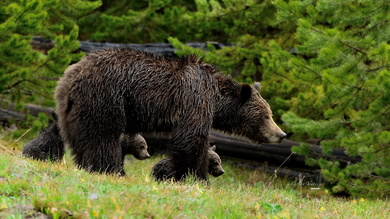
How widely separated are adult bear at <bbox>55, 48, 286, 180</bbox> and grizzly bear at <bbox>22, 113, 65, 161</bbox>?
1475 millimetres

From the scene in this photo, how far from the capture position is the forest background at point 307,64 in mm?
7812

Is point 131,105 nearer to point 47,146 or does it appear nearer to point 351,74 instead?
point 47,146

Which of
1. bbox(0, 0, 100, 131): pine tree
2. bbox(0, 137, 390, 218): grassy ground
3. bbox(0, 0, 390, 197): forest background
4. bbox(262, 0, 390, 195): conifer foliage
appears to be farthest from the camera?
bbox(0, 0, 100, 131): pine tree

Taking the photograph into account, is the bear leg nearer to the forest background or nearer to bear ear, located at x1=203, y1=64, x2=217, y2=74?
bear ear, located at x1=203, y1=64, x2=217, y2=74

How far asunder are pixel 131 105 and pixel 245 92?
1.83 meters

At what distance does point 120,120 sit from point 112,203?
2465mm

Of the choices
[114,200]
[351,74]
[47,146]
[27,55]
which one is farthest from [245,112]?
[27,55]

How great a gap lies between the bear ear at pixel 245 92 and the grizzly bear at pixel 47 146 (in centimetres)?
334

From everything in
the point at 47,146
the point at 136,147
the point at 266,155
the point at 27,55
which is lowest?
the point at 266,155

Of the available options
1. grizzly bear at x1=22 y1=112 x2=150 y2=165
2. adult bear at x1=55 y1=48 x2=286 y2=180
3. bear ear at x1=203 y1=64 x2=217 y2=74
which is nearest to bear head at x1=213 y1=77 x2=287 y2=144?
bear ear at x1=203 y1=64 x2=217 y2=74

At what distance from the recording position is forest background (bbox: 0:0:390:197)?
781cm

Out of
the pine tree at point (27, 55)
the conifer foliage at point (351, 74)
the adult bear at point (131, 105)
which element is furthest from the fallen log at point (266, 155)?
the adult bear at point (131, 105)

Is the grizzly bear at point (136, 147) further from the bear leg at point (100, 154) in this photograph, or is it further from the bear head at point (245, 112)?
the bear leg at point (100, 154)

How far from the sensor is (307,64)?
881cm
